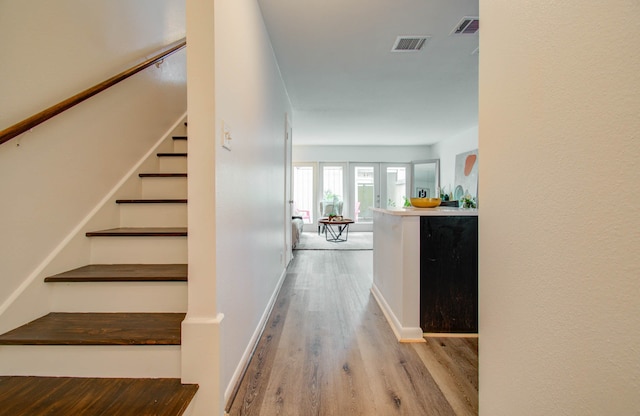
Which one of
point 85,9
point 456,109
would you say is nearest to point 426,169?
point 456,109

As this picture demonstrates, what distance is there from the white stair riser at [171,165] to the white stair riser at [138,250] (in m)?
0.85

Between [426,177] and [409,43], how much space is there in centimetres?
569

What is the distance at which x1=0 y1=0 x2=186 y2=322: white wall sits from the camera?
1.21 m

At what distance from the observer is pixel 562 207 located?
26.5 inches

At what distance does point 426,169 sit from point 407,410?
7379 millimetres

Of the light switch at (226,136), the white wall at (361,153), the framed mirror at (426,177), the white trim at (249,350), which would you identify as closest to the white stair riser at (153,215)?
the light switch at (226,136)

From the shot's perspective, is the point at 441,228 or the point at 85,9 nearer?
the point at 85,9

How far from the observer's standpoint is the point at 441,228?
1990 mm

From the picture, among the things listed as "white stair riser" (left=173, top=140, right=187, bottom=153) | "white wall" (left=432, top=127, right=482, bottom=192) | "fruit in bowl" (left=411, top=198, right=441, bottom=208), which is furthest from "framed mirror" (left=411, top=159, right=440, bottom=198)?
"white stair riser" (left=173, top=140, right=187, bottom=153)

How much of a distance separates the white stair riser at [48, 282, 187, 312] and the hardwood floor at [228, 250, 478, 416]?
2.02 ft

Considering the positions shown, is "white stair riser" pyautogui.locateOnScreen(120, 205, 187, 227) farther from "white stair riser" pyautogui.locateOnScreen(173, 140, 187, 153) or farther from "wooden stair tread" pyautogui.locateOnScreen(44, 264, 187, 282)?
"white stair riser" pyautogui.locateOnScreen(173, 140, 187, 153)

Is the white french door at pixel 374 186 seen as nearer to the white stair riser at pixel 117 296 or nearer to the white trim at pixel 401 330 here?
the white trim at pixel 401 330

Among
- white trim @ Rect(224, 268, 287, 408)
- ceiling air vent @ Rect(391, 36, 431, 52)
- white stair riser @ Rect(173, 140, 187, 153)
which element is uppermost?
ceiling air vent @ Rect(391, 36, 431, 52)

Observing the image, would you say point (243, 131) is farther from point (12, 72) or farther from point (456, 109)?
point (456, 109)
